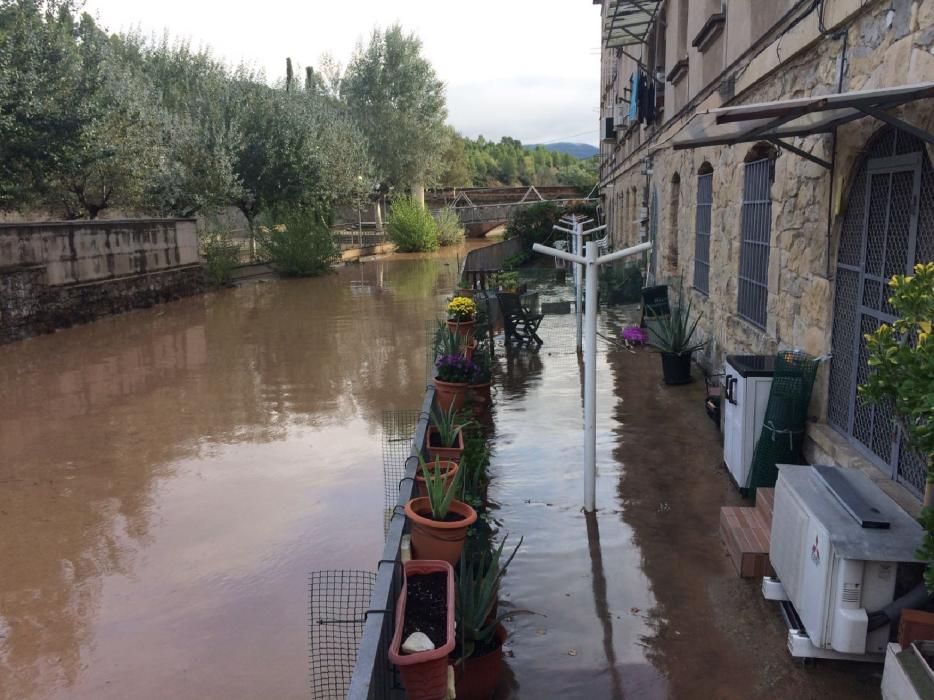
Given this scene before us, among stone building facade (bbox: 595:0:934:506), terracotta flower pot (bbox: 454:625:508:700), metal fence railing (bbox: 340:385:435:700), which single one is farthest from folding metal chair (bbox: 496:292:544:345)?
terracotta flower pot (bbox: 454:625:508:700)

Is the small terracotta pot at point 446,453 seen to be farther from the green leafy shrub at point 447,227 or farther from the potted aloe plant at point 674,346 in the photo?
the green leafy shrub at point 447,227

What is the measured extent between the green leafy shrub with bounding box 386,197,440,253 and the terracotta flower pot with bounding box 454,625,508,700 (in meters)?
31.2

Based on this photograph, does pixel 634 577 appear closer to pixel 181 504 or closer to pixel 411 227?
pixel 181 504

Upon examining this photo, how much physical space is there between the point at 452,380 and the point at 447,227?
104 ft

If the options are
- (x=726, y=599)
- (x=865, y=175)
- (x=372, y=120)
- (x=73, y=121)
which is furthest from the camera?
(x=372, y=120)

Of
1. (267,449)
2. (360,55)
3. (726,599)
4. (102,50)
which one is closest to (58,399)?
(267,449)

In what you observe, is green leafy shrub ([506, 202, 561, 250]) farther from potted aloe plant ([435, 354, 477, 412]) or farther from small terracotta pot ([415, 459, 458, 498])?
small terracotta pot ([415, 459, 458, 498])

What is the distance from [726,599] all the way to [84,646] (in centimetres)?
355

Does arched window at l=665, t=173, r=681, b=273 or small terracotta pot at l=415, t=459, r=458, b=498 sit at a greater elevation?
arched window at l=665, t=173, r=681, b=273

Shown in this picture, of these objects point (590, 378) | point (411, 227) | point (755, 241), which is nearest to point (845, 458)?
point (590, 378)

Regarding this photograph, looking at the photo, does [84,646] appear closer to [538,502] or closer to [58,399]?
[538,502]

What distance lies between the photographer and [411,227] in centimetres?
3356

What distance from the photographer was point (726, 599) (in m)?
3.94

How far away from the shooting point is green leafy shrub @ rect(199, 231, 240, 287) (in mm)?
21078
